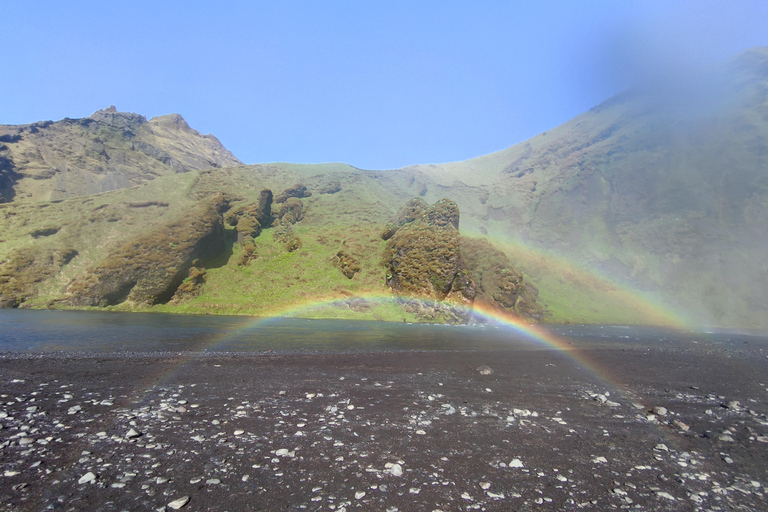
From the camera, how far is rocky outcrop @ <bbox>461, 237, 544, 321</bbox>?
62.5m

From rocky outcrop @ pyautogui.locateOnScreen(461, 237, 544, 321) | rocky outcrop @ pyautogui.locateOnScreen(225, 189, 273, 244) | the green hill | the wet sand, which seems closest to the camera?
the wet sand

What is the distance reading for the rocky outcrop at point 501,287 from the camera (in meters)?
62.5

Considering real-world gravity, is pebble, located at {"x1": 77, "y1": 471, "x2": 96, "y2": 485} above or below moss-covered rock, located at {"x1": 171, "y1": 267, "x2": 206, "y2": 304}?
above

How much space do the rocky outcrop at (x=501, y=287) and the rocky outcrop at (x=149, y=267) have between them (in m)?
50.8

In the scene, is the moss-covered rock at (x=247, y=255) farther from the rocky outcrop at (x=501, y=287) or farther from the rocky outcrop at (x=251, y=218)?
the rocky outcrop at (x=501, y=287)

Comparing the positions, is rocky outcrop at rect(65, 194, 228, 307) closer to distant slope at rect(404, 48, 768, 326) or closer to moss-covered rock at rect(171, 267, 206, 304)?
moss-covered rock at rect(171, 267, 206, 304)

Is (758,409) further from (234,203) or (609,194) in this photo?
(609,194)

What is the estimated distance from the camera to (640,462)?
7547 millimetres

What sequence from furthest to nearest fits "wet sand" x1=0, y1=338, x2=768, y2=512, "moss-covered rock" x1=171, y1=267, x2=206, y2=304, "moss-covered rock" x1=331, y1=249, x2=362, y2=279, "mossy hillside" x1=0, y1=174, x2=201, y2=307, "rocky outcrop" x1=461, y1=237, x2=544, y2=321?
"rocky outcrop" x1=461, y1=237, x2=544, y2=321, "moss-covered rock" x1=331, y1=249, x2=362, y2=279, "moss-covered rock" x1=171, y1=267, x2=206, y2=304, "mossy hillside" x1=0, y1=174, x2=201, y2=307, "wet sand" x1=0, y1=338, x2=768, y2=512

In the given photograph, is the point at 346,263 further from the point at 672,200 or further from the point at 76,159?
the point at 76,159

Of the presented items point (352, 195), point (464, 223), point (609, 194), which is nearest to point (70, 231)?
point (352, 195)

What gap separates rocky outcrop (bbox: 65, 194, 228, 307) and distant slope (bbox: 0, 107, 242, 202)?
8509 centimetres

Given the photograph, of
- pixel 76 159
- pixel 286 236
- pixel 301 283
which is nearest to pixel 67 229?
pixel 286 236

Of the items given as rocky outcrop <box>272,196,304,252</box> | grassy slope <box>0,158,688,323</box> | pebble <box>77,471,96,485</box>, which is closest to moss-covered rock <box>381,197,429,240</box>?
grassy slope <box>0,158,688,323</box>
